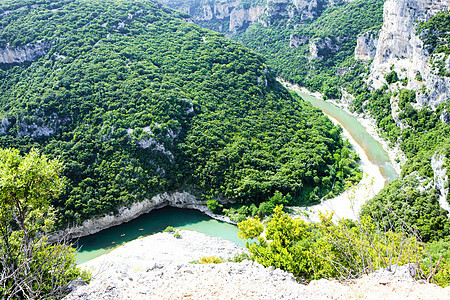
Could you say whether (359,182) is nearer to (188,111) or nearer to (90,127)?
(188,111)

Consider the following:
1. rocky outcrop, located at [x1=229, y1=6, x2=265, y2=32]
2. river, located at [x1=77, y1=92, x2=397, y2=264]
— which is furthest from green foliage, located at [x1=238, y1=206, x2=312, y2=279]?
rocky outcrop, located at [x1=229, y1=6, x2=265, y2=32]

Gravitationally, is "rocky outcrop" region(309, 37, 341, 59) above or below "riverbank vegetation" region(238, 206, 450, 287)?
above

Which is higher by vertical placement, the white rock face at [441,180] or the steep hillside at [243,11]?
the steep hillside at [243,11]

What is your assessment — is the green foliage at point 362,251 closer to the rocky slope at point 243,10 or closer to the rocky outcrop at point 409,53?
the rocky outcrop at point 409,53

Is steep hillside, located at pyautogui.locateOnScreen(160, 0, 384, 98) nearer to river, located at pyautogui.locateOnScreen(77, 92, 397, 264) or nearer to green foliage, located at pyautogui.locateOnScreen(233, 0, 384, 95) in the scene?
green foliage, located at pyautogui.locateOnScreen(233, 0, 384, 95)

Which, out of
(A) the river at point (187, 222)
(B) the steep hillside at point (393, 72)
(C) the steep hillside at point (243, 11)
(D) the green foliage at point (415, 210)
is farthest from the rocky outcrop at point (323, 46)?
(D) the green foliage at point (415, 210)

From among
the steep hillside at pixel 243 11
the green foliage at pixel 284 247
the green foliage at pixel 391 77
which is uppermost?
the steep hillside at pixel 243 11

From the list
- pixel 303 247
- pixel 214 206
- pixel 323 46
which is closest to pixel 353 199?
pixel 214 206
